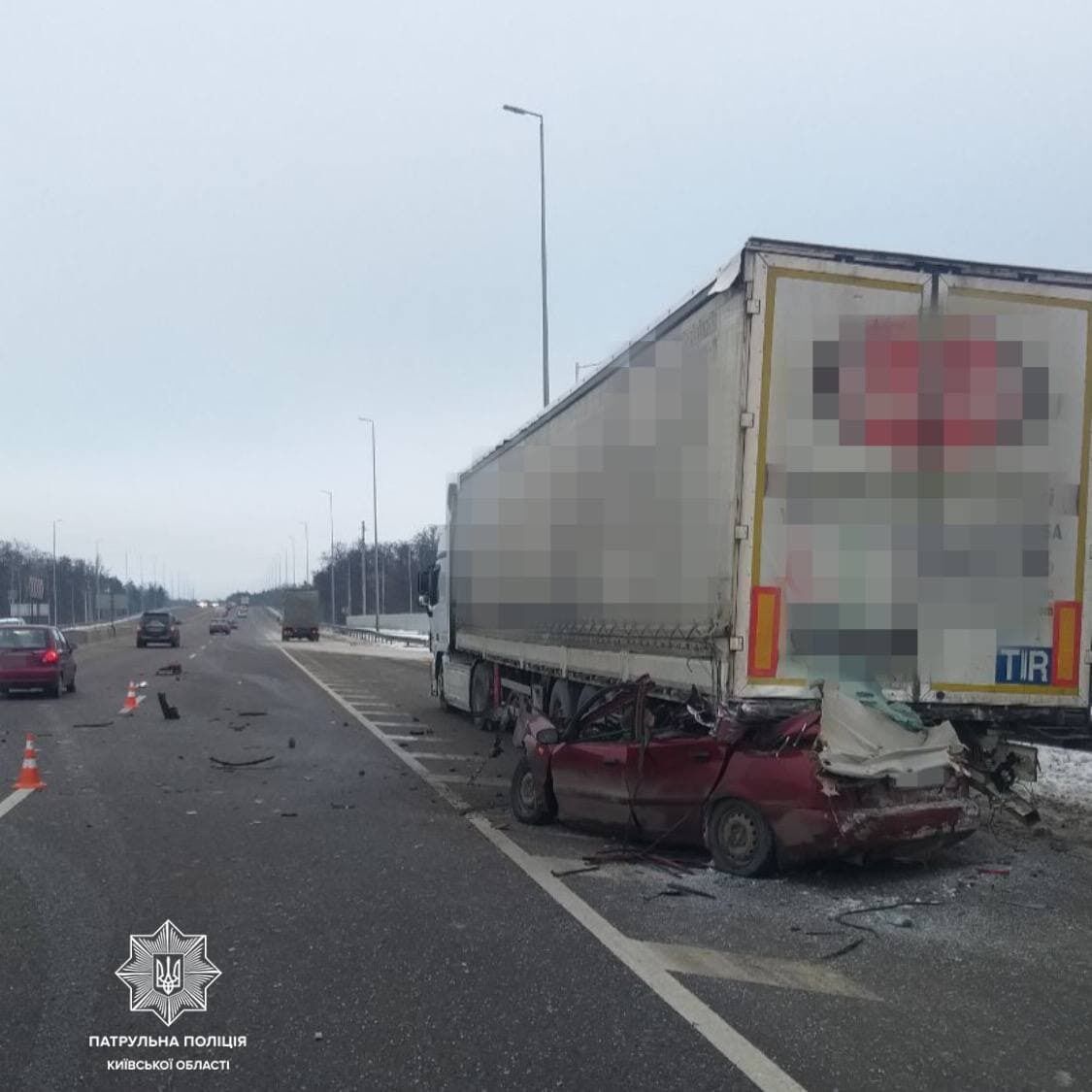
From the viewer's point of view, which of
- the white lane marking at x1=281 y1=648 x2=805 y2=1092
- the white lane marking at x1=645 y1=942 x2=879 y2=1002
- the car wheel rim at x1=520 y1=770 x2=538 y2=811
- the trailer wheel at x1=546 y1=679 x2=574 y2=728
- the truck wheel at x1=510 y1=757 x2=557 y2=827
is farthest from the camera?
the trailer wheel at x1=546 y1=679 x2=574 y2=728

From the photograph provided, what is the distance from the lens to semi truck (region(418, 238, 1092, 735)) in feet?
23.5

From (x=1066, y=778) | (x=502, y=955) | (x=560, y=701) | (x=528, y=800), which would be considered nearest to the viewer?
(x=502, y=955)

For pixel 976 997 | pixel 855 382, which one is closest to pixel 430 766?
pixel 855 382

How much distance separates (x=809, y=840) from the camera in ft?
22.9

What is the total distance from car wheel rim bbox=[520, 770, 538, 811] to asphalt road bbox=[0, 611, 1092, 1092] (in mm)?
264

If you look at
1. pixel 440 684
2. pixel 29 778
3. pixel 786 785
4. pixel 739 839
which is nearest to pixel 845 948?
pixel 786 785

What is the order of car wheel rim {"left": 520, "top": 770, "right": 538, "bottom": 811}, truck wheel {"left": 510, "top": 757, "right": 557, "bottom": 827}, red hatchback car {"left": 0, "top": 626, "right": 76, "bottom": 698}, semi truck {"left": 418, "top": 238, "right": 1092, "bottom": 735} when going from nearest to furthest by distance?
semi truck {"left": 418, "top": 238, "right": 1092, "bottom": 735}, truck wheel {"left": 510, "top": 757, "right": 557, "bottom": 827}, car wheel rim {"left": 520, "top": 770, "right": 538, "bottom": 811}, red hatchback car {"left": 0, "top": 626, "right": 76, "bottom": 698}

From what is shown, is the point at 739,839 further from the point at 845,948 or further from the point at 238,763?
the point at 238,763

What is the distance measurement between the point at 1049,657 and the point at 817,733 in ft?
6.18

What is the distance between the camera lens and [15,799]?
1043cm

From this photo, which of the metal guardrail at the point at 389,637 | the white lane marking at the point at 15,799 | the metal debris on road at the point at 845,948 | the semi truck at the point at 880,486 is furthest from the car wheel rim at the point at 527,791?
the metal guardrail at the point at 389,637

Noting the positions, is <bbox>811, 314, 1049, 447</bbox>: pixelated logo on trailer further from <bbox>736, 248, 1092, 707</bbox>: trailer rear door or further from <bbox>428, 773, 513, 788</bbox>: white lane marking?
<bbox>428, 773, 513, 788</bbox>: white lane marking

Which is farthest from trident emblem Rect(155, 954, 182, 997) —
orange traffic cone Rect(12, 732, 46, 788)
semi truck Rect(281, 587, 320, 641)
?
semi truck Rect(281, 587, 320, 641)

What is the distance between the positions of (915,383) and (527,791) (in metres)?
4.58
